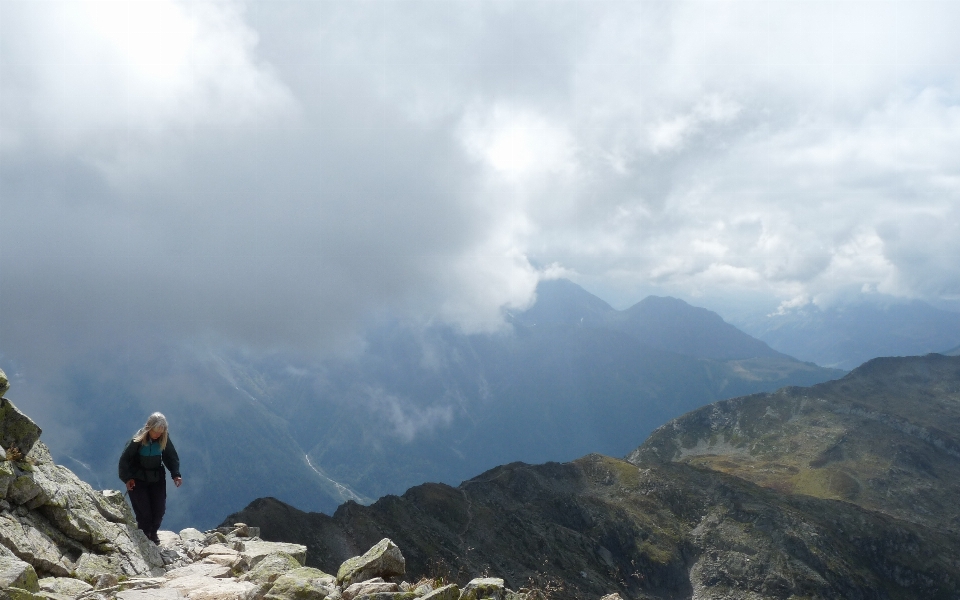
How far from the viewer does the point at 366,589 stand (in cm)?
1441

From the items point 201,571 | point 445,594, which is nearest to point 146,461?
point 201,571

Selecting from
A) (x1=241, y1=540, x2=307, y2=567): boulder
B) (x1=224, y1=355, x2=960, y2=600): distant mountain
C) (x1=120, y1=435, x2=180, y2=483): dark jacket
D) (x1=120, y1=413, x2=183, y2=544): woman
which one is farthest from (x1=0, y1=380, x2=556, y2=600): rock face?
(x1=224, y1=355, x2=960, y2=600): distant mountain

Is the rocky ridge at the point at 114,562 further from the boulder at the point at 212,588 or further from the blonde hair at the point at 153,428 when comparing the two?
the blonde hair at the point at 153,428

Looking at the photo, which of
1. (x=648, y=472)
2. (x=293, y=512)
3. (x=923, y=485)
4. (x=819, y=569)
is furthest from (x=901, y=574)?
(x=293, y=512)

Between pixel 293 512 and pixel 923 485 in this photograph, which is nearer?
pixel 293 512

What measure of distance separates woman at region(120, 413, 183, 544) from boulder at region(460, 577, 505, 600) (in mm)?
9931

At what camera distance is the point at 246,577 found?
55.9ft

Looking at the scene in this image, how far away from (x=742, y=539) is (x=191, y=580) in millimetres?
126518

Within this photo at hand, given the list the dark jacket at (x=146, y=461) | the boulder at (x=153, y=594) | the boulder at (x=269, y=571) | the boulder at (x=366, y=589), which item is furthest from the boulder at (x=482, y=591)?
the dark jacket at (x=146, y=461)

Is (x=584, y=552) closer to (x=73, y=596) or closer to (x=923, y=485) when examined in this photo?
(x=73, y=596)

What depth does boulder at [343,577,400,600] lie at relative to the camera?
1427 centimetres

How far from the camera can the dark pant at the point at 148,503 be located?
18141mm

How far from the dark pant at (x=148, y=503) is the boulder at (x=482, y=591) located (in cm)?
1093

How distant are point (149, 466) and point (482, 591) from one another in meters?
11.9
